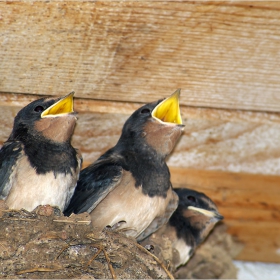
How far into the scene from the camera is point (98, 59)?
329 centimetres

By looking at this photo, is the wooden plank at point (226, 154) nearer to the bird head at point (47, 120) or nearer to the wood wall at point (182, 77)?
the wood wall at point (182, 77)

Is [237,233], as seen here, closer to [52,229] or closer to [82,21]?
[52,229]

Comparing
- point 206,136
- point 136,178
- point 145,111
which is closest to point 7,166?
point 136,178

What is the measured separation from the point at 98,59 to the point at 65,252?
3.16 ft

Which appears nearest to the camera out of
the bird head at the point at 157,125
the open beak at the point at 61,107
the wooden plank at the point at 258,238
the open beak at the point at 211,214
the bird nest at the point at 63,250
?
the bird nest at the point at 63,250

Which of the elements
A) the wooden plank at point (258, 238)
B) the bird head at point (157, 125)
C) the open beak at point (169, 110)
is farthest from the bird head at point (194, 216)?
the open beak at point (169, 110)

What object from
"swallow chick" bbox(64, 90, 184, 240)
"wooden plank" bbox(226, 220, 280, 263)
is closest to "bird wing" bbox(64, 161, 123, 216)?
"swallow chick" bbox(64, 90, 184, 240)

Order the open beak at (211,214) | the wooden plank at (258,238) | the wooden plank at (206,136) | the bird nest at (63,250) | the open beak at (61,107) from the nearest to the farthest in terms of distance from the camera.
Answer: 1. the bird nest at (63,250)
2. the open beak at (61,107)
3. the wooden plank at (206,136)
4. the open beak at (211,214)
5. the wooden plank at (258,238)

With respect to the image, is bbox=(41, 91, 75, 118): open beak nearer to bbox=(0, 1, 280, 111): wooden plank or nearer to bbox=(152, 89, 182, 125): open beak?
bbox=(0, 1, 280, 111): wooden plank

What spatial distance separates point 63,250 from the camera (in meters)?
2.97

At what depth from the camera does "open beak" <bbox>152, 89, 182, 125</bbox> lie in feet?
11.4

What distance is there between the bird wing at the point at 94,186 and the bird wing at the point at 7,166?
0.42 meters

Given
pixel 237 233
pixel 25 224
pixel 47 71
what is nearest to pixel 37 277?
pixel 25 224

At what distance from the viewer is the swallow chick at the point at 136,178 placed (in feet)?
11.4
